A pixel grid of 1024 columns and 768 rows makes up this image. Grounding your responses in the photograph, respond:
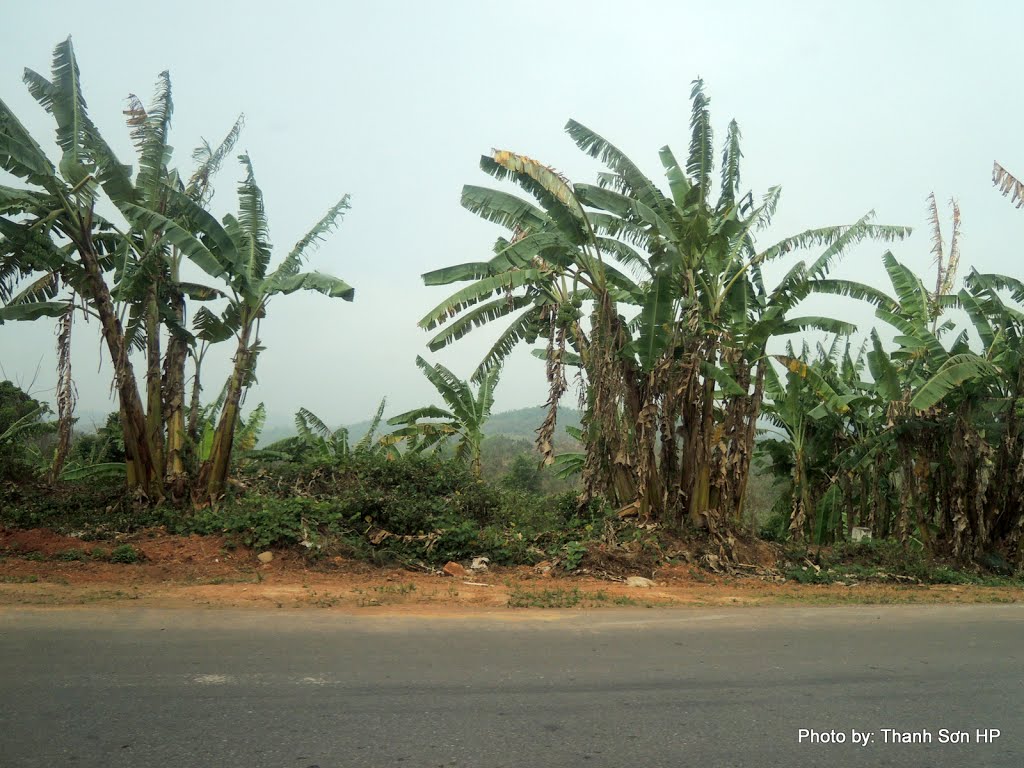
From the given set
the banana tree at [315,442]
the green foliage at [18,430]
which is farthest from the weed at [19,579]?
the banana tree at [315,442]

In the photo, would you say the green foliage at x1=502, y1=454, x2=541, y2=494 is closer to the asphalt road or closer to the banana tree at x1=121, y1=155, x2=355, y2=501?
the banana tree at x1=121, y1=155, x2=355, y2=501

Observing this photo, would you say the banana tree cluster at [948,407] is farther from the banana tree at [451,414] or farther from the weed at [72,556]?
the weed at [72,556]

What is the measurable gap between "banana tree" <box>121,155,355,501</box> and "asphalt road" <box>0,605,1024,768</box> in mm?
5323

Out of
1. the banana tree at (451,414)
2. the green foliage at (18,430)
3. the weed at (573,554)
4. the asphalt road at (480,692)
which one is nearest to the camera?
the asphalt road at (480,692)

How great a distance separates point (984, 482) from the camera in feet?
47.6

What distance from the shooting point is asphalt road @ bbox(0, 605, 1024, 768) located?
436cm

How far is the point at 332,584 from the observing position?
10.2 metres

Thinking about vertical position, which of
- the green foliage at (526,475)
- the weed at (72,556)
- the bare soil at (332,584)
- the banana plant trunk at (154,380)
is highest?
the banana plant trunk at (154,380)

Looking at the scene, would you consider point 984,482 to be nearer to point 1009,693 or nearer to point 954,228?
point 954,228

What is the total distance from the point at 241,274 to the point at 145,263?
1489mm

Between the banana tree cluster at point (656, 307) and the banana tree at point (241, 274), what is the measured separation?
220cm

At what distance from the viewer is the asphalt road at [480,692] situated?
4.36m

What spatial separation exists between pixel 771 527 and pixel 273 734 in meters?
22.3

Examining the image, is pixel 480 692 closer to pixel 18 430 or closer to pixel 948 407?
pixel 948 407
